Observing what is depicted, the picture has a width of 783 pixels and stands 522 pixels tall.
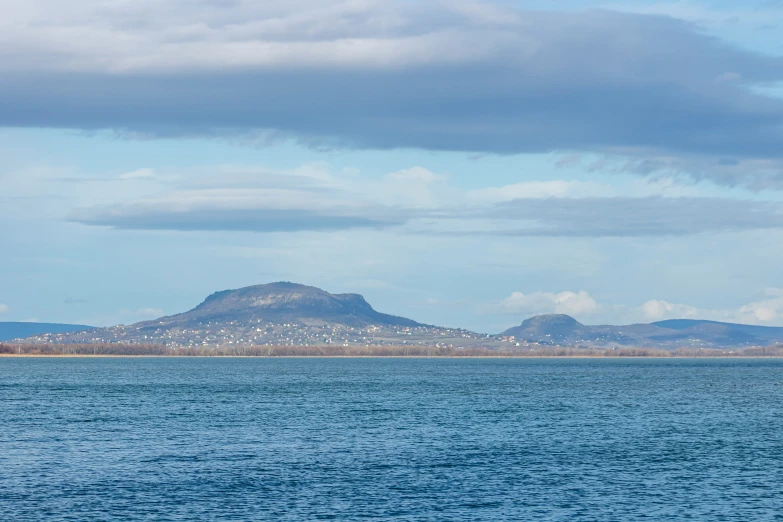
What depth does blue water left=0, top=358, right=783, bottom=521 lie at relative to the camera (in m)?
62.1

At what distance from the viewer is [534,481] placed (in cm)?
7262

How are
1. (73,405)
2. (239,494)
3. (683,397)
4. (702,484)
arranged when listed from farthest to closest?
(683,397)
(73,405)
(702,484)
(239,494)

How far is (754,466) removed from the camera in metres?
80.4

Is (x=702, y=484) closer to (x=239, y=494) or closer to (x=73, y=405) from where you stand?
(x=239, y=494)

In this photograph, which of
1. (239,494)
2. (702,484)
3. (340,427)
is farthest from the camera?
(340,427)

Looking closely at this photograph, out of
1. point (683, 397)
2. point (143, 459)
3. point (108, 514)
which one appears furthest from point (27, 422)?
point (683, 397)

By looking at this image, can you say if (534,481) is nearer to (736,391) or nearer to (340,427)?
(340,427)

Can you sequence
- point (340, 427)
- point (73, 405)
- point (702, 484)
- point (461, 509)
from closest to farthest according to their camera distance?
point (461, 509) → point (702, 484) → point (340, 427) → point (73, 405)

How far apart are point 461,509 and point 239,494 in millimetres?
15124

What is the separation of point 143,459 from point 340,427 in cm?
3189

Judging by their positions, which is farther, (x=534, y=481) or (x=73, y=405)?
(x=73, y=405)

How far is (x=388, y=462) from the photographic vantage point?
81500 millimetres

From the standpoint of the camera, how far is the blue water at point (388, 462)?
62.1 metres

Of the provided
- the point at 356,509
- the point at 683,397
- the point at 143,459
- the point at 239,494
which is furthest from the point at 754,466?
the point at 683,397
